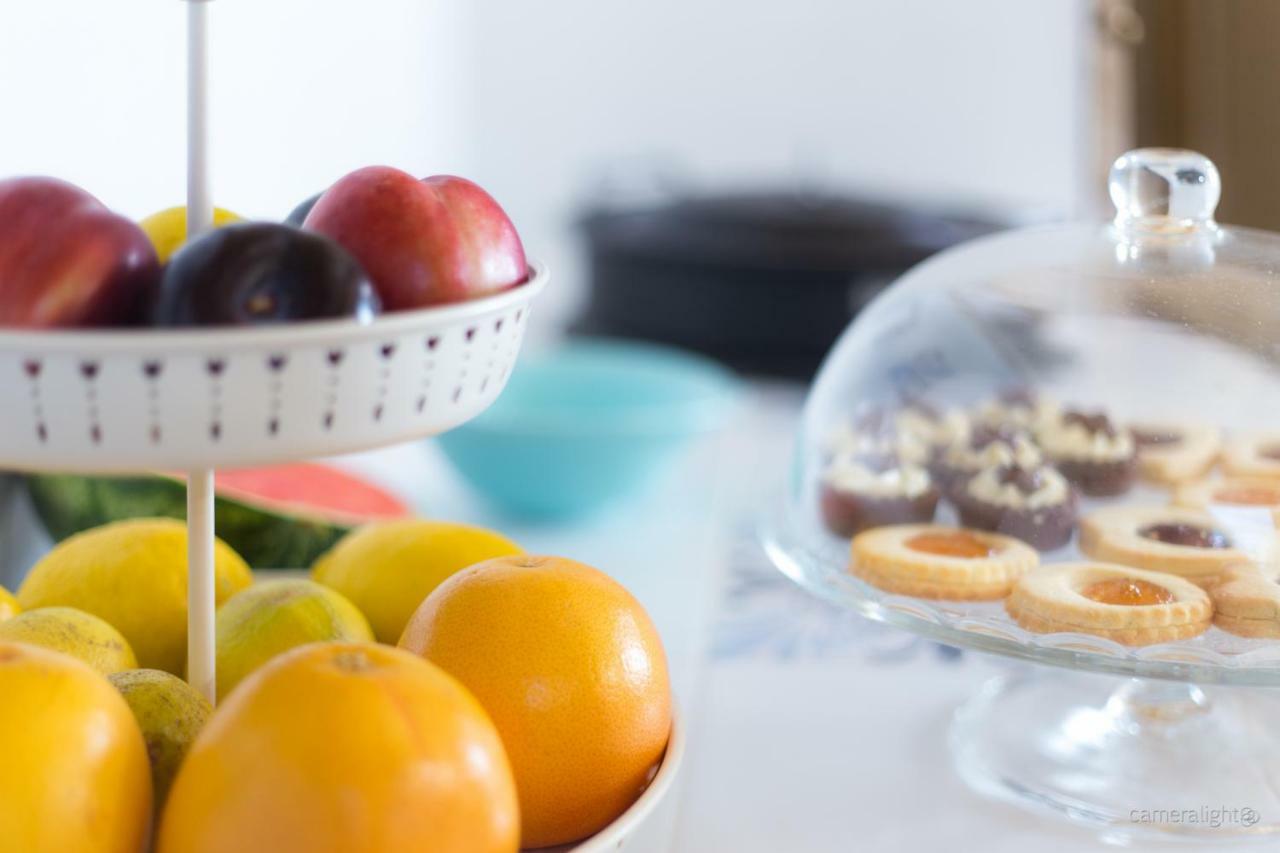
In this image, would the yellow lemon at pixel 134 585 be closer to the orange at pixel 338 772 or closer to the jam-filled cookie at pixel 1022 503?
the orange at pixel 338 772

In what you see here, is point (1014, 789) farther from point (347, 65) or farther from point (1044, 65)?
point (1044, 65)

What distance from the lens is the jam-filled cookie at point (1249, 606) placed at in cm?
73

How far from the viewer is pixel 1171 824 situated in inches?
28.9

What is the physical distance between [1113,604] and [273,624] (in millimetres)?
447

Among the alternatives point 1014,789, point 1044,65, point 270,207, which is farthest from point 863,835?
point 1044,65

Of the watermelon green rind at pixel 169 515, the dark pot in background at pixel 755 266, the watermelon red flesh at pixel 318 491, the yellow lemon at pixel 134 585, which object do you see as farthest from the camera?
the dark pot in background at pixel 755 266

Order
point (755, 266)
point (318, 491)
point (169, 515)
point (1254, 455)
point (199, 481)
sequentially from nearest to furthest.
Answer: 1. point (199, 481)
2. point (1254, 455)
3. point (169, 515)
4. point (318, 491)
5. point (755, 266)

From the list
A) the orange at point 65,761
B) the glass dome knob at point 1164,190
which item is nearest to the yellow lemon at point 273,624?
the orange at point 65,761

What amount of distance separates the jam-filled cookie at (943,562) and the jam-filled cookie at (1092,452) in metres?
0.10

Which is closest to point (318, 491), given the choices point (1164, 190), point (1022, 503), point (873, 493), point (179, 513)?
point (179, 513)

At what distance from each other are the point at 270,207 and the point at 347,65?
37cm

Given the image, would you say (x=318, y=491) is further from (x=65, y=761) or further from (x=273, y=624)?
(x=65, y=761)

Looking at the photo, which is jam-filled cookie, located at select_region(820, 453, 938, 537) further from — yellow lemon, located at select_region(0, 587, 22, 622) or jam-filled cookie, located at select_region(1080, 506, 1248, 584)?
yellow lemon, located at select_region(0, 587, 22, 622)

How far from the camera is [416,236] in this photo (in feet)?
1.70
